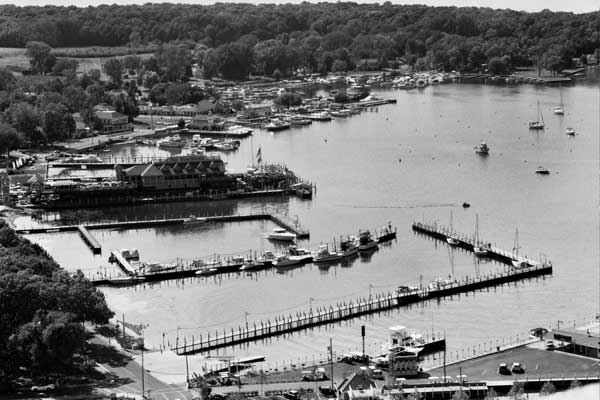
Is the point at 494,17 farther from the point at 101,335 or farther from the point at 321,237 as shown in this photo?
the point at 101,335

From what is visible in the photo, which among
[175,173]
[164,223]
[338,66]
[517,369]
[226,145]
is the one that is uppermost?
[338,66]

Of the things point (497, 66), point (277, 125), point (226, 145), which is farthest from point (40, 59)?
point (497, 66)

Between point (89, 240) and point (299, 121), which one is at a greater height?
point (299, 121)

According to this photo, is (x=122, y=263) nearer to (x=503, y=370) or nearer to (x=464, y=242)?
(x=464, y=242)

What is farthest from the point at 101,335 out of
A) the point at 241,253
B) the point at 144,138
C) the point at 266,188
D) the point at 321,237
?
the point at 144,138

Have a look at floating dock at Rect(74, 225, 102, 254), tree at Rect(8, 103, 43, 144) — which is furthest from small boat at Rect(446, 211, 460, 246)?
tree at Rect(8, 103, 43, 144)

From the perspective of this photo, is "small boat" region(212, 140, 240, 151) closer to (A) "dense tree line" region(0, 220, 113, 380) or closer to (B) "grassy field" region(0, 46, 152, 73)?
(B) "grassy field" region(0, 46, 152, 73)

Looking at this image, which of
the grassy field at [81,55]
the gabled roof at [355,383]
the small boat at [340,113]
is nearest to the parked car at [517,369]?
the gabled roof at [355,383]
